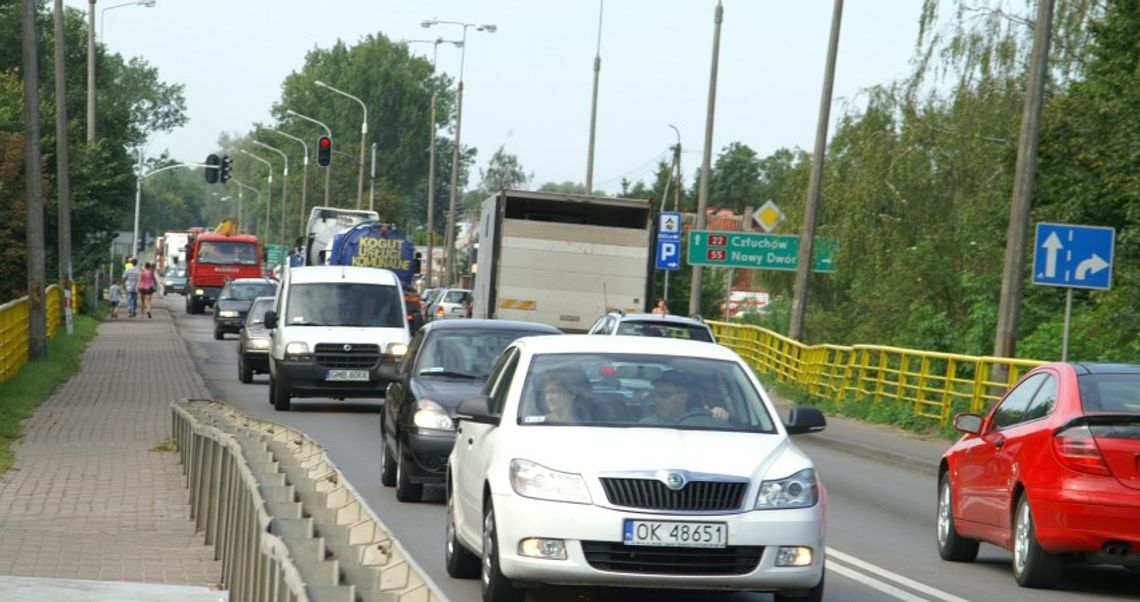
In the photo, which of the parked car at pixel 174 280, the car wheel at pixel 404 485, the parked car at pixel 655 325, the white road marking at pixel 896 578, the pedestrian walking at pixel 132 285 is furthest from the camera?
the parked car at pixel 174 280

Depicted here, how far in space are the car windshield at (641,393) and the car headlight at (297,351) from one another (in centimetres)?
1667

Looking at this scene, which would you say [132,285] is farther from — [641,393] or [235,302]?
[641,393]

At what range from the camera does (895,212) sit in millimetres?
45281

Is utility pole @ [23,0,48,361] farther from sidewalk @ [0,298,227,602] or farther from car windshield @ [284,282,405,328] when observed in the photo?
car windshield @ [284,282,405,328]

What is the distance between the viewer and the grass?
2041cm

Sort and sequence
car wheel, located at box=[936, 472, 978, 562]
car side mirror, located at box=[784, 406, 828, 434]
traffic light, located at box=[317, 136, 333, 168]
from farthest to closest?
traffic light, located at box=[317, 136, 333, 168], car wheel, located at box=[936, 472, 978, 562], car side mirror, located at box=[784, 406, 828, 434]

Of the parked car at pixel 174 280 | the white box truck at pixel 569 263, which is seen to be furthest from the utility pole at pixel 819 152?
the parked car at pixel 174 280

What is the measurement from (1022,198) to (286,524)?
1919 centimetres

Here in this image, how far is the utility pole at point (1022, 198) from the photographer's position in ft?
80.5

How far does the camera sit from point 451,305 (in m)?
63.5

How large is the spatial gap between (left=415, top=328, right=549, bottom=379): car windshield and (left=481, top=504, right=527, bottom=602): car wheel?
22.6 ft

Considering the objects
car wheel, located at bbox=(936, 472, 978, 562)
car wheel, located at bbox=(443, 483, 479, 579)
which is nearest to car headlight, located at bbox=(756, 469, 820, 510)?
car wheel, located at bbox=(443, 483, 479, 579)

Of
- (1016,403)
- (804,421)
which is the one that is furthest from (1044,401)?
(804,421)

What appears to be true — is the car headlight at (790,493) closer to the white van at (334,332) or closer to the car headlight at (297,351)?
the white van at (334,332)
